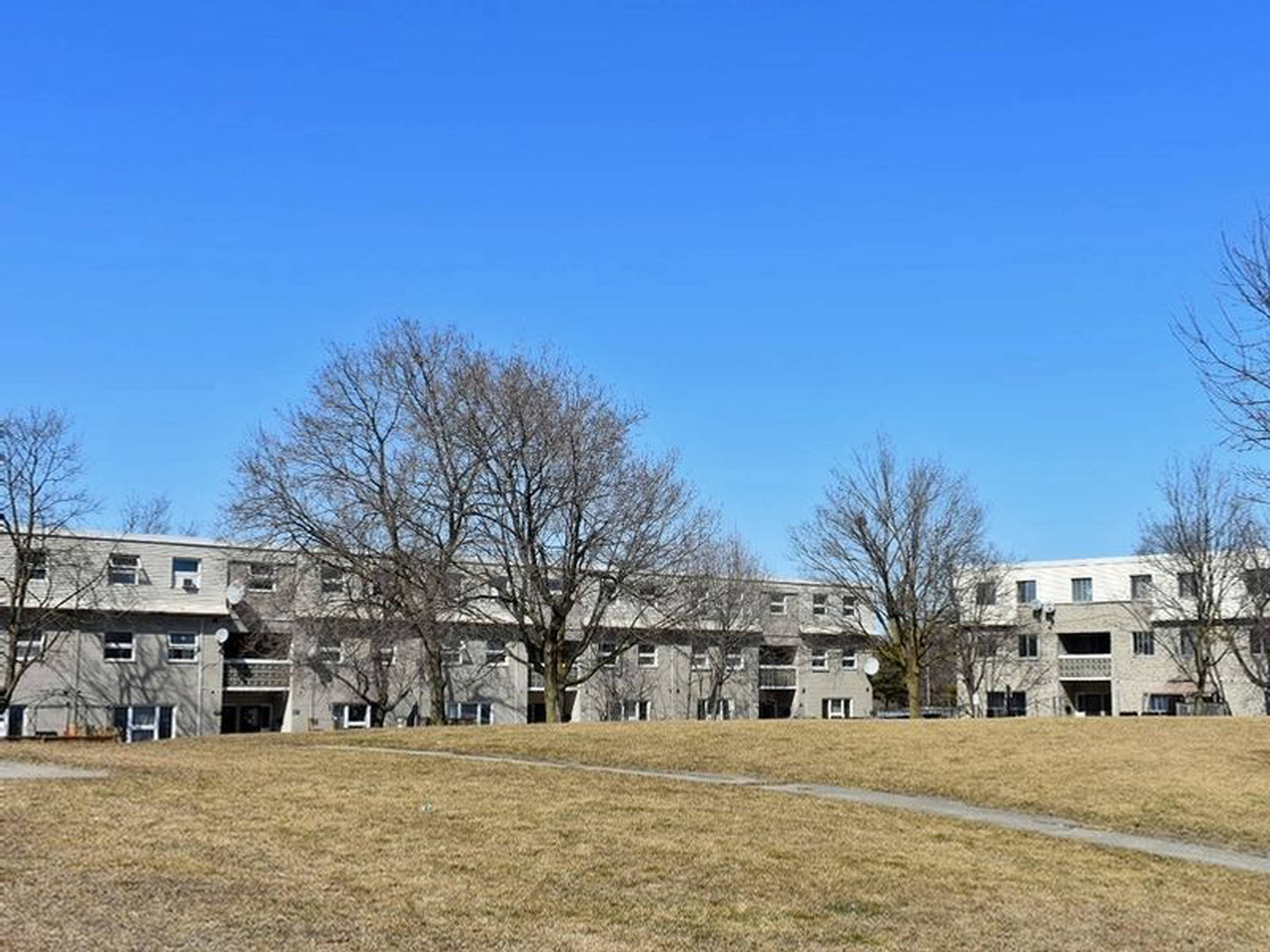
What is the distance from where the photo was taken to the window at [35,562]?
5119 centimetres

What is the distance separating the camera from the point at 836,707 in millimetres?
75500

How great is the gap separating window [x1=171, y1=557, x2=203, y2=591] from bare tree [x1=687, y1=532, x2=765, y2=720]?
66.5ft

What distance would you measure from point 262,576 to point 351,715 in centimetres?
1225

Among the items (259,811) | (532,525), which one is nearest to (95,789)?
(259,811)

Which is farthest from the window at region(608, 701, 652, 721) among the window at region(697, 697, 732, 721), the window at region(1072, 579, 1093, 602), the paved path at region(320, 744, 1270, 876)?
the paved path at region(320, 744, 1270, 876)

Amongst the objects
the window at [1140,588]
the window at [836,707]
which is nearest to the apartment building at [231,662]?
the window at [836,707]

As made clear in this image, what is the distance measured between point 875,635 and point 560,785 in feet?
157

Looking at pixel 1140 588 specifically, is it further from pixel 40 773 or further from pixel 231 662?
pixel 40 773

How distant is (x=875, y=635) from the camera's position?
216ft

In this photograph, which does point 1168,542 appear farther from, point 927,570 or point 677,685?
point 677,685

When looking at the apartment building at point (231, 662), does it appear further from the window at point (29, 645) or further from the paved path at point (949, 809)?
the paved path at point (949, 809)

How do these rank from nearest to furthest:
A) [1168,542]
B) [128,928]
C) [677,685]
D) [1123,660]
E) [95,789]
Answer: [128,928], [95,789], [1168,542], [677,685], [1123,660]

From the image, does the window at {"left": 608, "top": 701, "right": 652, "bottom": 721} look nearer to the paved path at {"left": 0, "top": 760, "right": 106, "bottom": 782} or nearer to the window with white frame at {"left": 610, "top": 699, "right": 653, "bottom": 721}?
the window with white frame at {"left": 610, "top": 699, "right": 653, "bottom": 721}

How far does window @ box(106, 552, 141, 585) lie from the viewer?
55.2 m
